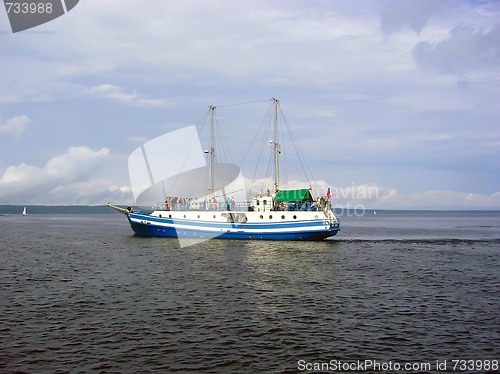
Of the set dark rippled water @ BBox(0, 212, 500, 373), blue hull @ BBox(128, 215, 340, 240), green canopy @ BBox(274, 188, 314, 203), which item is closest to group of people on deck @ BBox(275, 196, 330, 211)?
Answer: green canopy @ BBox(274, 188, 314, 203)

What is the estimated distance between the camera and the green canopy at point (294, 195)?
250ft

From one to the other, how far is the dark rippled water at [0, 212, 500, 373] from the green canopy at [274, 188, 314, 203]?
81.1 ft

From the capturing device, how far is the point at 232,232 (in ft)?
257

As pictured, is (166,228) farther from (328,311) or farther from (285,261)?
(328,311)

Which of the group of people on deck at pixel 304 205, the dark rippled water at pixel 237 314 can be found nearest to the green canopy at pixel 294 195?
the group of people on deck at pixel 304 205

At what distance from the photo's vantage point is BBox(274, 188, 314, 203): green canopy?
76.2 metres

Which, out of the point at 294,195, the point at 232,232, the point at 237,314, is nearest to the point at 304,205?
the point at 294,195

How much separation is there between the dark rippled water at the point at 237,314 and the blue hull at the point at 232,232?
71.9 ft

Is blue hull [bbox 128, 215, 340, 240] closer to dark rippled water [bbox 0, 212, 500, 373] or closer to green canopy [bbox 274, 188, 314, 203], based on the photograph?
green canopy [bbox 274, 188, 314, 203]

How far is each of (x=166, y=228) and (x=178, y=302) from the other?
5172 cm

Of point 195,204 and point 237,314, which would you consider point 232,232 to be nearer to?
point 195,204

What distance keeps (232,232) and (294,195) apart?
1219cm

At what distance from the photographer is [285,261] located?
52.8 metres

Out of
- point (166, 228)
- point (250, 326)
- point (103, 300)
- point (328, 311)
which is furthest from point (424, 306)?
A: point (166, 228)
